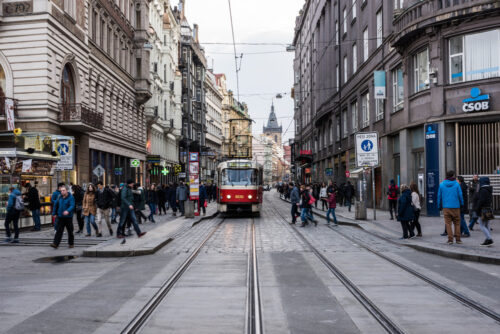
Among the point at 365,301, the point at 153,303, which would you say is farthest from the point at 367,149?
the point at 153,303

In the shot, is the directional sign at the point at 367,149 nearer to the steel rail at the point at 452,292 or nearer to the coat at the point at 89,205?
the steel rail at the point at 452,292

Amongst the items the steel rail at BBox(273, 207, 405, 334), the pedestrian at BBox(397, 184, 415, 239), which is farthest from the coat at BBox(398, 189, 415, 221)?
the steel rail at BBox(273, 207, 405, 334)

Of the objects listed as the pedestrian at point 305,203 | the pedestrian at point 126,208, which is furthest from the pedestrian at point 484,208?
the pedestrian at point 126,208

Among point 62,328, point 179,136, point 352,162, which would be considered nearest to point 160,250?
point 62,328

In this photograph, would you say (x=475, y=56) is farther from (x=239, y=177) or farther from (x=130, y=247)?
(x=130, y=247)

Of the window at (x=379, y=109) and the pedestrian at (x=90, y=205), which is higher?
the window at (x=379, y=109)

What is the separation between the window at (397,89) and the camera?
1028 inches

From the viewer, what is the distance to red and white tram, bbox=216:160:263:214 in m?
26.5

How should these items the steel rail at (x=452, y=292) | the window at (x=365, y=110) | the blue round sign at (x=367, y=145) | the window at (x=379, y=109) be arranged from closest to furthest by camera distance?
1. the steel rail at (x=452, y=292)
2. the blue round sign at (x=367, y=145)
3. the window at (x=379, y=109)
4. the window at (x=365, y=110)

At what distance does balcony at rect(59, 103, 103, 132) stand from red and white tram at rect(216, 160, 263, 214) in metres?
7.05

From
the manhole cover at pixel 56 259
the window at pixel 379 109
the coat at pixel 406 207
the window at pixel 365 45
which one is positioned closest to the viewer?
the manhole cover at pixel 56 259

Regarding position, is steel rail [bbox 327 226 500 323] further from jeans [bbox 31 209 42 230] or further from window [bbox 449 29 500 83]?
window [bbox 449 29 500 83]

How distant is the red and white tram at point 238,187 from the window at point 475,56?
10443 millimetres

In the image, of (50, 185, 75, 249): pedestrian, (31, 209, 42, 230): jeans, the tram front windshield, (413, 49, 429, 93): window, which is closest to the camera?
(50, 185, 75, 249): pedestrian
